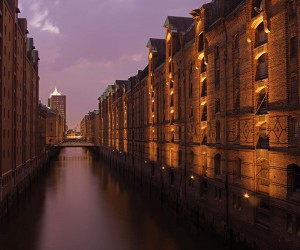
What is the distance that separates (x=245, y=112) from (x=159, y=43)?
35.6m

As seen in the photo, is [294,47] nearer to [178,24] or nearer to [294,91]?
[294,91]

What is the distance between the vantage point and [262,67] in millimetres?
22641

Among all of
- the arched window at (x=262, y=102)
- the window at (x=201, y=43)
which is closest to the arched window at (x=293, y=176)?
the arched window at (x=262, y=102)

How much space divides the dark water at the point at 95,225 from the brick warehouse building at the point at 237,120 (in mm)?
2941

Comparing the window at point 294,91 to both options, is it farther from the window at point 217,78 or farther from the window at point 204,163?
the window at point 204,163

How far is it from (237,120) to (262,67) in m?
4.62

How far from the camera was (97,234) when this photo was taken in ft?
103

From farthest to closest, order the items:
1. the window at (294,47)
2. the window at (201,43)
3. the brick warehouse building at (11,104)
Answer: the brick warehouse building at (11,104)
the window at (201,43)
the window at (294,47)

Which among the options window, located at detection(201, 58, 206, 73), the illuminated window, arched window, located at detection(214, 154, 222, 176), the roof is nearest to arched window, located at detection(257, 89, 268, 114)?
the illuminated window

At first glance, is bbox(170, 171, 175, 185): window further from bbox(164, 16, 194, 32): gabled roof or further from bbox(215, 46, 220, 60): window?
bbox(164, 16, 194, 32): gabled roof

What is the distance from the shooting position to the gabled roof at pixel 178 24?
43656mm

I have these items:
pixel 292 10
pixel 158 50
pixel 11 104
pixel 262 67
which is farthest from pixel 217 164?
pixel 158 50

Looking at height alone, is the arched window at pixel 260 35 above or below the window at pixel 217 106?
above

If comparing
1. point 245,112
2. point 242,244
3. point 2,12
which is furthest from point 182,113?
point 2,12
